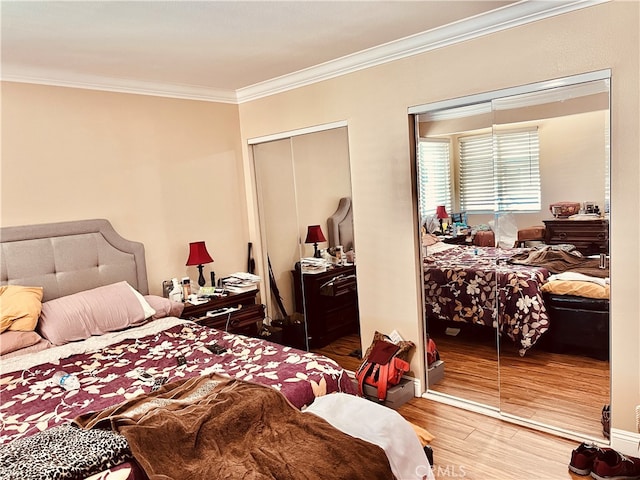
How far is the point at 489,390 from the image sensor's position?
10.5ft

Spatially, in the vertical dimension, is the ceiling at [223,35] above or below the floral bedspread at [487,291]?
above

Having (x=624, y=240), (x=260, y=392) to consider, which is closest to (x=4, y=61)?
(x=260, y=392)

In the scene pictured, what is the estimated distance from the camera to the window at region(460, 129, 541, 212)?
2771 mm

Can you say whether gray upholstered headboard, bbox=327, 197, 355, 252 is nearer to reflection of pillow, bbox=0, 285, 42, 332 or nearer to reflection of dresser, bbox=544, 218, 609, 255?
reflection of dresser, bbox=544, 218, 609, 255

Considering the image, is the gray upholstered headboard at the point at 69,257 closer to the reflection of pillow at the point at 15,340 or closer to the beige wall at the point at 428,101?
the reflection of pillow at the point at 15,340

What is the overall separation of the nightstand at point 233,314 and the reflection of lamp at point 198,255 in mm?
267

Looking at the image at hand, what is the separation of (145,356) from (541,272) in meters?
2.39

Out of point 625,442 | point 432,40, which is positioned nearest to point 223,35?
point 432,40

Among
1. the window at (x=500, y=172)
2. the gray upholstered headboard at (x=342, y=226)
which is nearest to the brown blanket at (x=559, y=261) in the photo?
the window at (x=500, y=172)

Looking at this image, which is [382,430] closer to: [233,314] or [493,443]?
[493,443]

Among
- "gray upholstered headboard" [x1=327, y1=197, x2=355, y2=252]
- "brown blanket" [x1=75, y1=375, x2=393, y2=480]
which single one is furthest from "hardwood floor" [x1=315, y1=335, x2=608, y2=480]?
"gray upholstered headboard" [x1=327, y1=197, x2=355, y2=252]

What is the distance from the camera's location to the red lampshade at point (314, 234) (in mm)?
3936

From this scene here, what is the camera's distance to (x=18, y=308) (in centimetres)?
280

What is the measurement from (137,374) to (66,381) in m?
0.33
